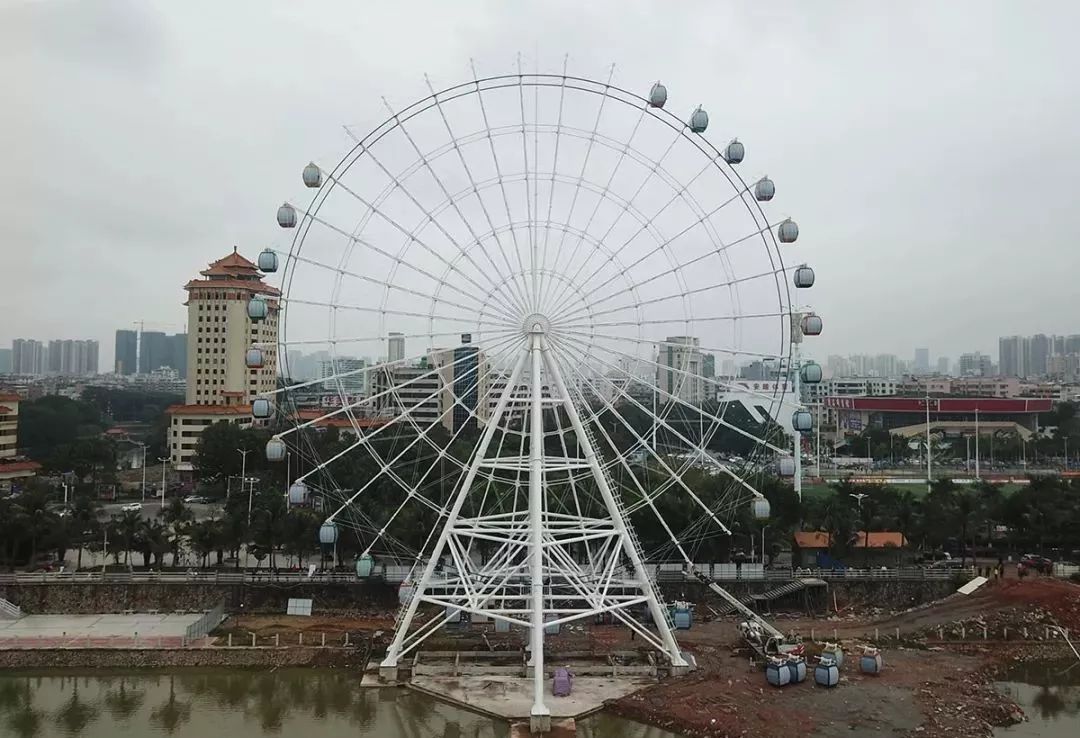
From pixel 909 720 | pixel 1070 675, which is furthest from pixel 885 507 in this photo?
pixel 909 720

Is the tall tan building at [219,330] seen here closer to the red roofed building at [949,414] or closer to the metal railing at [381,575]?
the metal railing at [381,575]

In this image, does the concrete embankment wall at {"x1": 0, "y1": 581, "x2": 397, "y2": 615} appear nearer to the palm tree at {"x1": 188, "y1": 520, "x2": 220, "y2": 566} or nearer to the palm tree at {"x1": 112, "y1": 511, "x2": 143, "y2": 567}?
the palm tree at {"x1": 188, "y1": 520, "x2": 220, "y2": 566}

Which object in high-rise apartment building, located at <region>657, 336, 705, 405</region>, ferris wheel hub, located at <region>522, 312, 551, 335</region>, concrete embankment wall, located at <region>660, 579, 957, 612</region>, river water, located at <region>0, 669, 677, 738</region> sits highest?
ferris wheel hub, located at <region>522, 312, 551, 335</region>

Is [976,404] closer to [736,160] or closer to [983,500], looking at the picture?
[983,500]

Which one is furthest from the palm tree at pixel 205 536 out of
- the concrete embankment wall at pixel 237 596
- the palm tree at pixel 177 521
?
the concrete embankment wall at pixel 237 596

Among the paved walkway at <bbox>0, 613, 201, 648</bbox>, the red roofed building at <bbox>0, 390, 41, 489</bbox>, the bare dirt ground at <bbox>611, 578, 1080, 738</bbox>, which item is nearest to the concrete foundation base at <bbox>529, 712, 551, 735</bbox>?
the bare dirt ground at <bbox>611, 578, 1080, 738</bbox>
